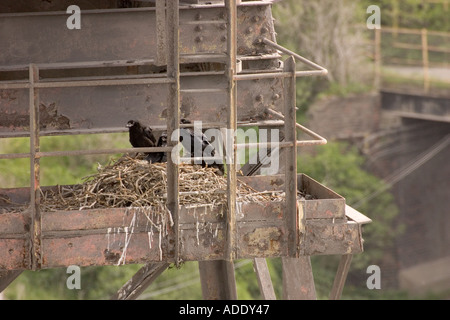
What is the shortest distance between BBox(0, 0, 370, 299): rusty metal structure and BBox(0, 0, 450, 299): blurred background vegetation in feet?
32.6

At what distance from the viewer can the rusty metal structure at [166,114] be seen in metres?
5.17

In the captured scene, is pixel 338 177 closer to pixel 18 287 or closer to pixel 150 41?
pixel 18 287

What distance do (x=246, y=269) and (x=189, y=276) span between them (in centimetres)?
155

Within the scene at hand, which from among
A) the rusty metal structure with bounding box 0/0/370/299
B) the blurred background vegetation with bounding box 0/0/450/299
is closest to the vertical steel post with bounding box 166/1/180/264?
the rusty metal structure with bounding box 0/0/370/299

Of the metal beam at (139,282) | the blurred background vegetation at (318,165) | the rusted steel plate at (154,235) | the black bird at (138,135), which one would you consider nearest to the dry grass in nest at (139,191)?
the rusted steel plate at (154,235)

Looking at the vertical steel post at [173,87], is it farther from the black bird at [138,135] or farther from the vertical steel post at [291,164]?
the black bird at [138,135]

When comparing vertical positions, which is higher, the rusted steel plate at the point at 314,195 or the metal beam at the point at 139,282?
the rusted steel plate at the point at 314,195

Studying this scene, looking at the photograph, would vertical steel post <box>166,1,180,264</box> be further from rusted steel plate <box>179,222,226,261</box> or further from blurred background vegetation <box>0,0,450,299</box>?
blurred background vegetation <box>0,0,450,299</box>

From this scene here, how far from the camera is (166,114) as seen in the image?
6.74 metres

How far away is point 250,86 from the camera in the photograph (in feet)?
23.1

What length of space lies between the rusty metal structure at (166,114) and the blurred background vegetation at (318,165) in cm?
994

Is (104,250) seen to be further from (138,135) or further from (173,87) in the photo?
A: (138,135)

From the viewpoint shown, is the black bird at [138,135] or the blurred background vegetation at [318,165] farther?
the blurred background vegetation at [318,165]

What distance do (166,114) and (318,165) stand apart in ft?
49.8
